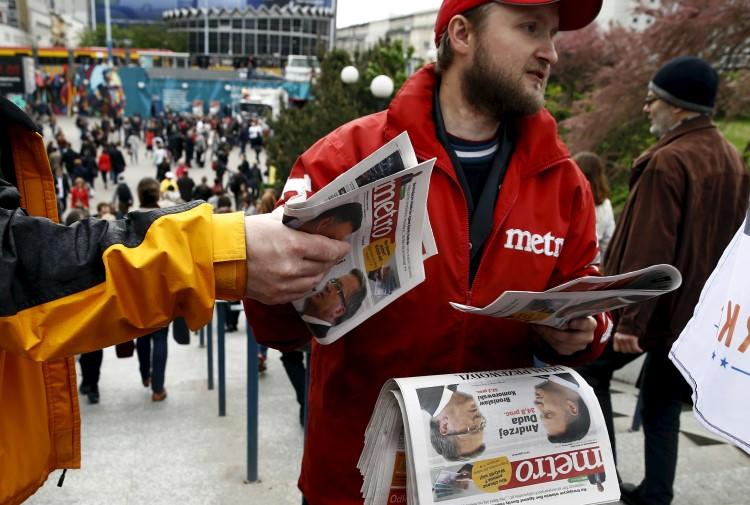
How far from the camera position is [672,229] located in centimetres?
304

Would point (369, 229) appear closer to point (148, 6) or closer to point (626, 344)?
point (626, 344)

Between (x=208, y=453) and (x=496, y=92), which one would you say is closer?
(x=496, y=92)

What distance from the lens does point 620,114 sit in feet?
35.7

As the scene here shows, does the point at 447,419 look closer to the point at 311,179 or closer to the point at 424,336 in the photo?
the point at 424,336

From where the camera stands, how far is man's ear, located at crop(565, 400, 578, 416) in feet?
5.40

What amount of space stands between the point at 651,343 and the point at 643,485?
0.77 meters

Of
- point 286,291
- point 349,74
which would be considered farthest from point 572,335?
point 349,74

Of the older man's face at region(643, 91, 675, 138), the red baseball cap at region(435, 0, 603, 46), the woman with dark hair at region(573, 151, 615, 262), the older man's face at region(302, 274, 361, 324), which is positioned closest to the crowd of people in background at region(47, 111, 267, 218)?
the woman with dark hair at region(573, 151, 615, 262)

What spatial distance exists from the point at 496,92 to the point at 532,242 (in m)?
0.48

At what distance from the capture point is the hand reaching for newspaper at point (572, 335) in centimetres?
180

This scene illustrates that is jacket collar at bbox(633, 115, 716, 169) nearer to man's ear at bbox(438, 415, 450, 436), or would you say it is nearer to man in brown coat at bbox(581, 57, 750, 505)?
man in brown coat at bbox(581, 57, 750, 505)

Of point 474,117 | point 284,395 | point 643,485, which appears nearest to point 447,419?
point 474,117

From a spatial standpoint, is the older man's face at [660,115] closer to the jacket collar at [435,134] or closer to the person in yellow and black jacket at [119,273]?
the jacket collar at [435,134]

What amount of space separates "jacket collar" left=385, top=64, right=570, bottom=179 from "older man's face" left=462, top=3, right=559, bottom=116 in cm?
7
